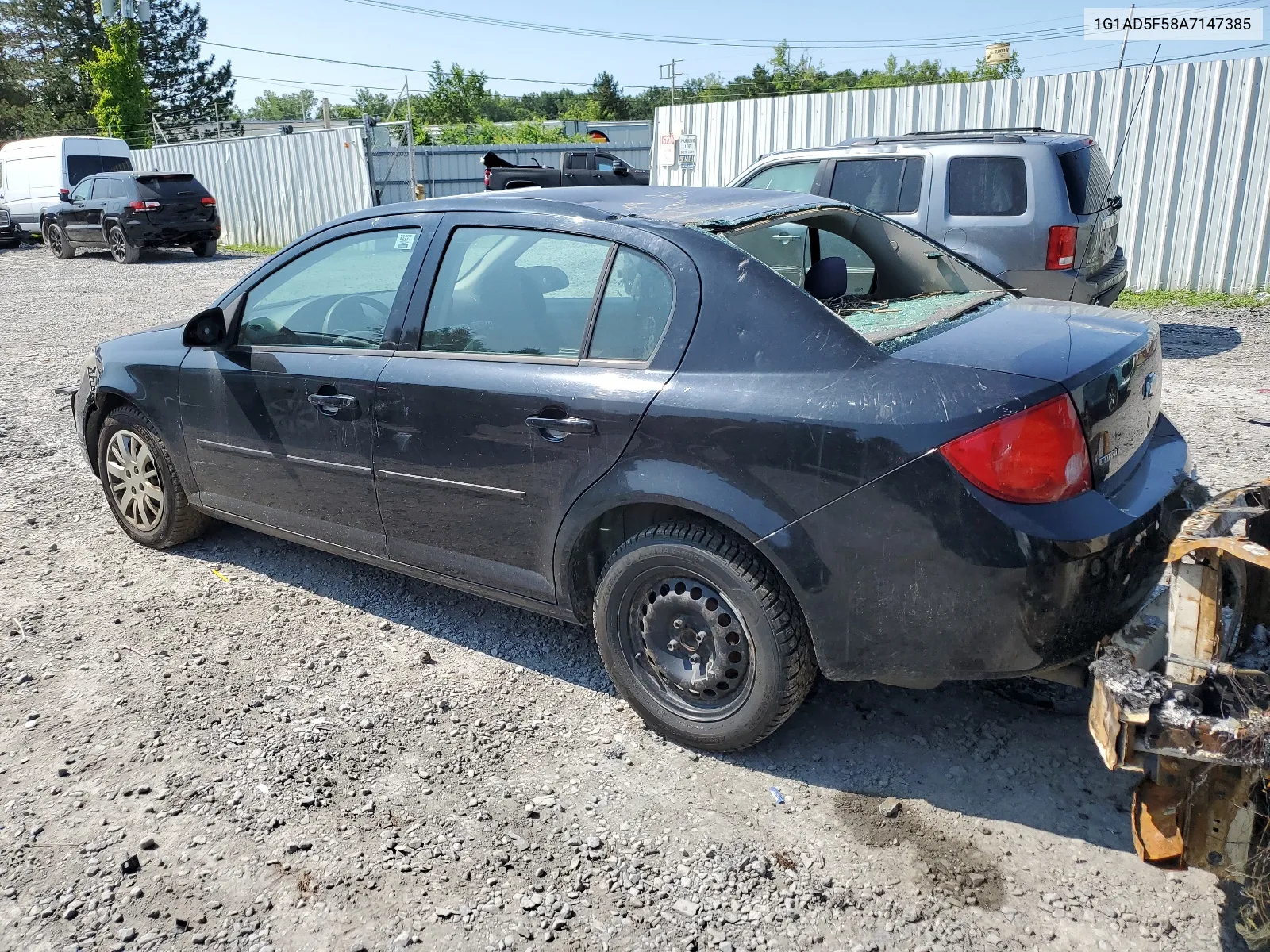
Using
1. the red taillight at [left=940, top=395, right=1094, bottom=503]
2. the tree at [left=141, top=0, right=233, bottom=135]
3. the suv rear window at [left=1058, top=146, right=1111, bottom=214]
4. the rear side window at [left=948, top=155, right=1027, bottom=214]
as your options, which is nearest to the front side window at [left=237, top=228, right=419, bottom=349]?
the red taillight at [left=940, top=395, right=1094, bottom=503]

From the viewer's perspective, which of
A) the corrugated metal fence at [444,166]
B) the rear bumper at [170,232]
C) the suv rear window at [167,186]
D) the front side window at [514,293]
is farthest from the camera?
the corrugated metal fence at [444,166]

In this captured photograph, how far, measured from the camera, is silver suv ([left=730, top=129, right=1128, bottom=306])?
7.94 m

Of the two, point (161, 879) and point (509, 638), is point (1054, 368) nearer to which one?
point (509, 638)

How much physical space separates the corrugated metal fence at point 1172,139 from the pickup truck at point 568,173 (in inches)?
315

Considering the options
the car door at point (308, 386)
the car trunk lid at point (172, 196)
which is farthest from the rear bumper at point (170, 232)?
the car door at point (308, 386)

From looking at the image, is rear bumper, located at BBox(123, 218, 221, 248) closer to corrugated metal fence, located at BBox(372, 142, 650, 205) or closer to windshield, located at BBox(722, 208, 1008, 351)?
corrugated metal fence, located at BBox(372, 142, 650, 205)

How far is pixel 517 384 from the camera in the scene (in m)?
3.31

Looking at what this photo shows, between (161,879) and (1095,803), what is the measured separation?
2619 millimetres

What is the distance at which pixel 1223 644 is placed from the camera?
2408 millimetres

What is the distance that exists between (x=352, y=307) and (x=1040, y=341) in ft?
8.42

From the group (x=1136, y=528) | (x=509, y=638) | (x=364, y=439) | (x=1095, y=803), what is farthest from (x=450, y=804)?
(x=1136, y=528)

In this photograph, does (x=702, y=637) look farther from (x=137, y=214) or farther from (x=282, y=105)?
(x=282, y=105)

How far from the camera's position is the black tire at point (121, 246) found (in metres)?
19.6

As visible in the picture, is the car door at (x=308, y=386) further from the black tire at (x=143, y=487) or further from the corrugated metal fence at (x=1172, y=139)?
the corrugated metal fence at (x=1172, y=139)
